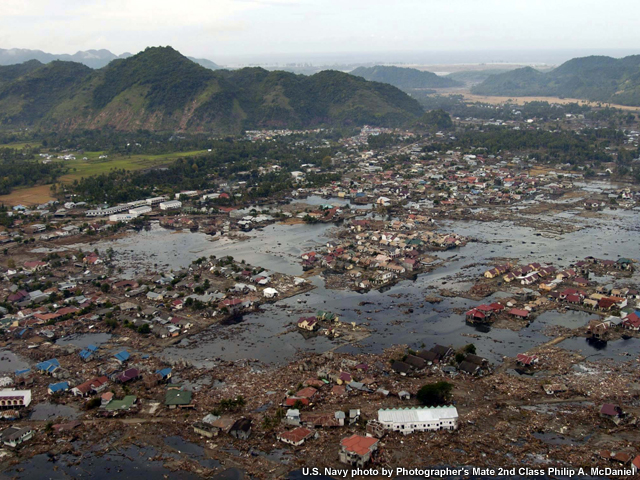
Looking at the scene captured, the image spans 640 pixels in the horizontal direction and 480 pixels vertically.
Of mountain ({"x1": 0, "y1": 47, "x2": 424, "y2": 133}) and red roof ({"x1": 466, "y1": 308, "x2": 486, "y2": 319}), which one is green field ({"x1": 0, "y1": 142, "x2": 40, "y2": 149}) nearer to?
mountain ({"x1": 0, "y1": 47, "x2": 424, "y2": 133})

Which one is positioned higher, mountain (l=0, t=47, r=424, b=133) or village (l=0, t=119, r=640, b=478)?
mountain (l=0, t=47, r=424, b=133)

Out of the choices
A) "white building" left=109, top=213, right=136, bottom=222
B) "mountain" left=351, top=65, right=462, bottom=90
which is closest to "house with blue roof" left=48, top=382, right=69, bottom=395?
"white building" left=109, top=213, right=136, bottom=222

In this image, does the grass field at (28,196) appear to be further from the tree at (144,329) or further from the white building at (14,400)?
the white building at (14,400)

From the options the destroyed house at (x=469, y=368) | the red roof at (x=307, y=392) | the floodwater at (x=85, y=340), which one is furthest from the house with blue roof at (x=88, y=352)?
the destroyed house at (x=469, y=368)

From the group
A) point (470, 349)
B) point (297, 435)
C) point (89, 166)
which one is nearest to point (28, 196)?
point (89, 166)

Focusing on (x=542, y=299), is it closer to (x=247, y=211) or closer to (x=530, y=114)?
(x=247, y=211)

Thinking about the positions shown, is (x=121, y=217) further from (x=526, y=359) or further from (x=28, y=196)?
(x=526, y=359)

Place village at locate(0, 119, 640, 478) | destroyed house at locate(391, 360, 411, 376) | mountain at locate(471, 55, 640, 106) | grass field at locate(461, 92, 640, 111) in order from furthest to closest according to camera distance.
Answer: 1. mountain at locate(471, 55, 640, 106)
2. grass field at locate(461, 92, 640, 111)
3. destroyed house at locate(391, 360, 411, 376)
4. village at locate(0, 119, 640, 478)

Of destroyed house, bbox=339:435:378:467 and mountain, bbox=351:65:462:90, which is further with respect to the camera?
mountain, bbox=351:65:462:90
